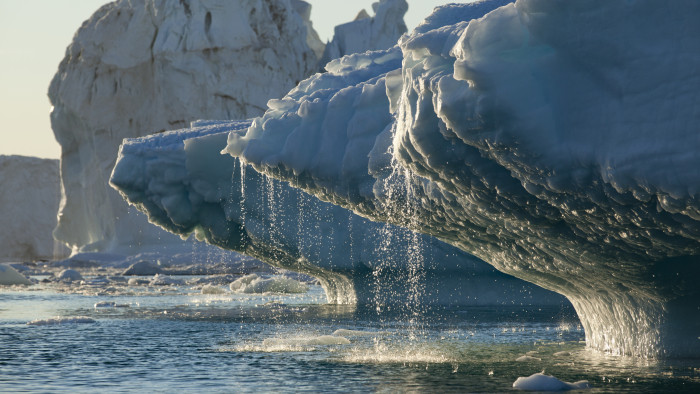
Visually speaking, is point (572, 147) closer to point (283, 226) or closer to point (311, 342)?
point (311, 342)

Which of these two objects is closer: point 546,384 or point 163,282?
point 546,384

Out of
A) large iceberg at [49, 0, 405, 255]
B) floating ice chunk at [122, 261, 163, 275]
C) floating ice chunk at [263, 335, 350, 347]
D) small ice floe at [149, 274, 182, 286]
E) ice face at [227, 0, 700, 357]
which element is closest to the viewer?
ice face at [227, 0, 700, 357]

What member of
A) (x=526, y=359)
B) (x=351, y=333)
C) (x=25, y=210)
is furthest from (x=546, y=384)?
(x=25, y=210)

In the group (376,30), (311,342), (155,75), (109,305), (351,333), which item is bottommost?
(311,342)

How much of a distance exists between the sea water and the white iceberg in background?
34371 mm

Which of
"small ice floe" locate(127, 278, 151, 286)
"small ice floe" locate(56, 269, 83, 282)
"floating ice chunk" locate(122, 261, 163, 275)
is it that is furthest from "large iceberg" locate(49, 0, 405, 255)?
"small ice floe" locate(127, 278, 151, 286)

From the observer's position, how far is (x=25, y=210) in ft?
266

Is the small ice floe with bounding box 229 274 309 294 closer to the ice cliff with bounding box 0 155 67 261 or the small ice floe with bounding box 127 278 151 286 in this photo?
the small ice floe with bounding box 127 278 151 286

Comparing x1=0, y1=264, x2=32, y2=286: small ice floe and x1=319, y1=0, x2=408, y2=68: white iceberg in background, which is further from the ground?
x1=319, y1=0, x2=408, y2=68: white iceberg in background

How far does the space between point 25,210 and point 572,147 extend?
79339 millimetres

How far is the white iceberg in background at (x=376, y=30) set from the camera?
5512cm

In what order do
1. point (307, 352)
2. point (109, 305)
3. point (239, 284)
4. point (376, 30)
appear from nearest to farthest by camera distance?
point (307, 352), point (109, 305), point (239, 284), point (376, 30)

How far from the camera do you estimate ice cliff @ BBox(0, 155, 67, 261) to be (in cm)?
8081

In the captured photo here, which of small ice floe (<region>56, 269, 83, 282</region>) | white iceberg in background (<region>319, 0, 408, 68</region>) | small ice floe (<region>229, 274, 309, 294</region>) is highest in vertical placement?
white iceberg in background (<region>319, 0, 408, 68</region>)
